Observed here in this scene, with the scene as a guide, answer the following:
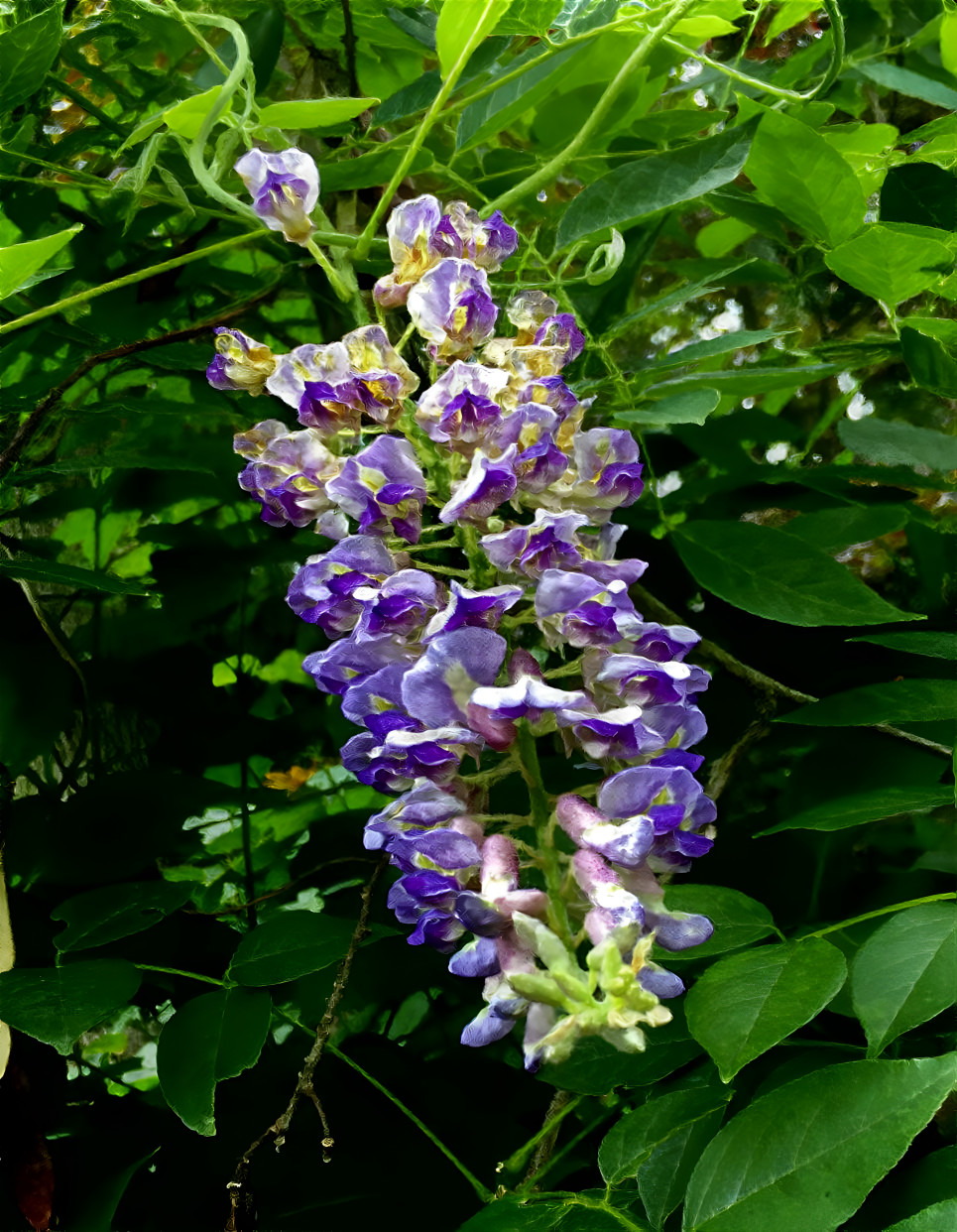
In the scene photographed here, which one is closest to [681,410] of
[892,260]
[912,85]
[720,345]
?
[720,345]

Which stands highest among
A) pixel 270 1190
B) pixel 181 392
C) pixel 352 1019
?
pixel 181 392

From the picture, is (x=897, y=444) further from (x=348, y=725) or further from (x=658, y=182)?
(x=348, y=725)

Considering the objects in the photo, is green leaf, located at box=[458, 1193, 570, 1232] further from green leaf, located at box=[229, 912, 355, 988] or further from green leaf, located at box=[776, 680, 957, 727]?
green leaf, located at box=[776, 680, 957, 727]

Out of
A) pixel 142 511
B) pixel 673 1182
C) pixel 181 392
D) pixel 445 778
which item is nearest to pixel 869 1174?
pixel 673 1182

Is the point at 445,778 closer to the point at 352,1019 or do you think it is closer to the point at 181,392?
the point at 352,1019

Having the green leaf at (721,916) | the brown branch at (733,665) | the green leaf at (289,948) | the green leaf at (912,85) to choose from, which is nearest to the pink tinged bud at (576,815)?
the green leaf at (721,916)

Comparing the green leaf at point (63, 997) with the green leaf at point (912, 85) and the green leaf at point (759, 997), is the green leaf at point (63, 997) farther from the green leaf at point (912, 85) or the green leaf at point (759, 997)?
the green leaf at point (912, 85)
